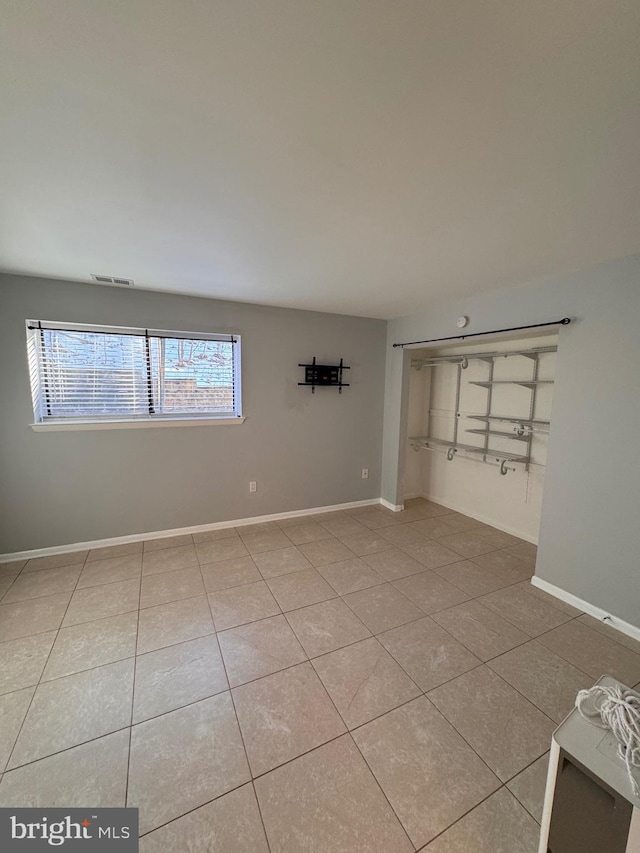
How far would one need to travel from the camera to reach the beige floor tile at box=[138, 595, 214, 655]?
1955 mm

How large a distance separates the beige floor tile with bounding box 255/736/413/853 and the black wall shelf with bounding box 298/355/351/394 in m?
2.97

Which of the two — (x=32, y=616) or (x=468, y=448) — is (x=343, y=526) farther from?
(x=32, y=616)

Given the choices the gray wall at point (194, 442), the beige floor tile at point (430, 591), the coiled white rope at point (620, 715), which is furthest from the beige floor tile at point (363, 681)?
the gray wall at point (194, 442)

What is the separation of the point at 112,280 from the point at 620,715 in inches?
144

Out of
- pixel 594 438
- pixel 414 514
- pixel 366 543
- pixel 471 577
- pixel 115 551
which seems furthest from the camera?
pixel 414 514

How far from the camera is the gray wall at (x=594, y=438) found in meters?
2.01

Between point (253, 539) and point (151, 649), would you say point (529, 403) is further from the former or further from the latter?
point (151, 649)

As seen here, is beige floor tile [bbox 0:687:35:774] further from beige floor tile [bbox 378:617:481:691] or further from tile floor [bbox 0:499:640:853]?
beige floor tile [bbox 378:617:481:691]

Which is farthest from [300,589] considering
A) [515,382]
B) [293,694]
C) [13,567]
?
[515,382]

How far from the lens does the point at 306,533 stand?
11.2 ft

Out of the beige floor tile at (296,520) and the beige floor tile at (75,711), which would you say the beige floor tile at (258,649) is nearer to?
the beige floor tile at (75,711)

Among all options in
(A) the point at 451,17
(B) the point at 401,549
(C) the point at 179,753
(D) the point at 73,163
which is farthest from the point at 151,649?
(A) the point at 451,17

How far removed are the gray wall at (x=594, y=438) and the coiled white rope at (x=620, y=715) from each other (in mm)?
1484

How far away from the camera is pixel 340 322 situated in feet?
12.4
